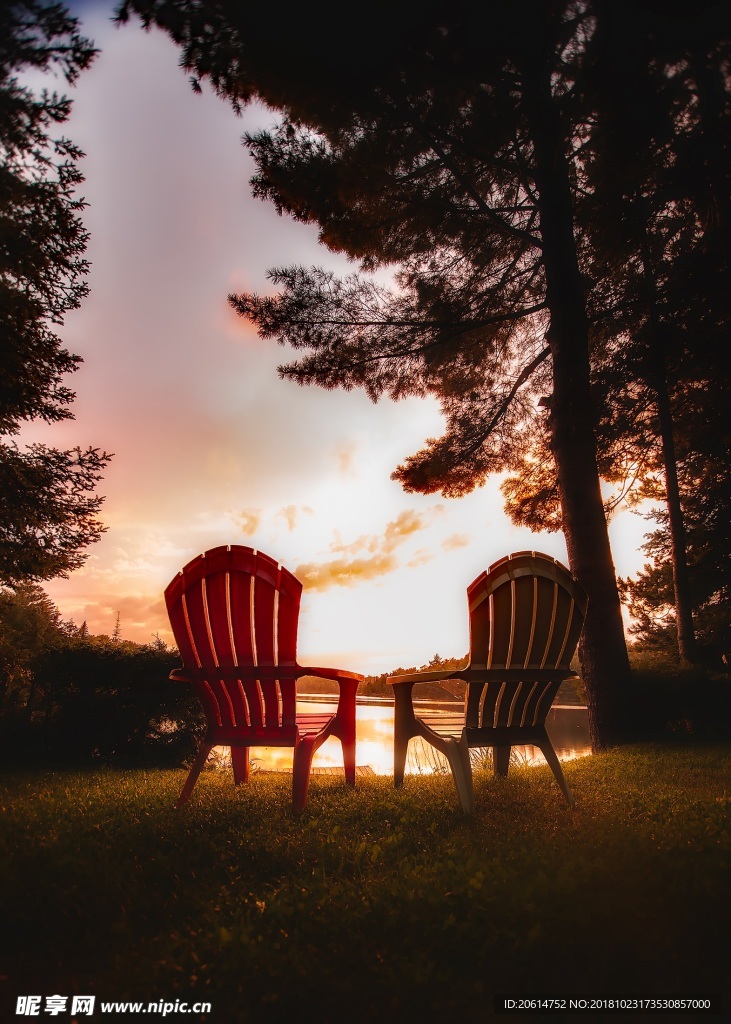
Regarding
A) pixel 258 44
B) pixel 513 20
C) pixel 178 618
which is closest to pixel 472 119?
pixel 513 20

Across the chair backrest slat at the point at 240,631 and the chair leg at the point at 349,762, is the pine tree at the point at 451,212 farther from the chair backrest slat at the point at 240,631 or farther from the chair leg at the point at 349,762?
the chair backrest slat at the point at 240,631

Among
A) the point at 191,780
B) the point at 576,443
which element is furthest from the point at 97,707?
the point at 576,443

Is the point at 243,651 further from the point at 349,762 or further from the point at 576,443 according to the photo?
the point at 576,443

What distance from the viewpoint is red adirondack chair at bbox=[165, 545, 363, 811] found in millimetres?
3123

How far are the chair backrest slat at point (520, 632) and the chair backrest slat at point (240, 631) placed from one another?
3.50 feet

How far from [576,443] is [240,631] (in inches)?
173

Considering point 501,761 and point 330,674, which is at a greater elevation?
point 330,674

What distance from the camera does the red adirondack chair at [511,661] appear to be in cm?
315

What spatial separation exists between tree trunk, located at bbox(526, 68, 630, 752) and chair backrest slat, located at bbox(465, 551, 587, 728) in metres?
2.30

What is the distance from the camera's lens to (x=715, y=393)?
742cm

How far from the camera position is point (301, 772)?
3.01 m

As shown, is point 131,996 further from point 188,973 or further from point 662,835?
point 662,835

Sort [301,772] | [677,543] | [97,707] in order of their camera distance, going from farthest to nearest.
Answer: [677,543] → [97,707] → [301,772]

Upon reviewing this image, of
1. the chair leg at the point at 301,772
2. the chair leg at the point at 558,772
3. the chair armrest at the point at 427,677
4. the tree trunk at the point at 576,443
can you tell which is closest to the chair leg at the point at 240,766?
the chair leg at the point at 301,772
